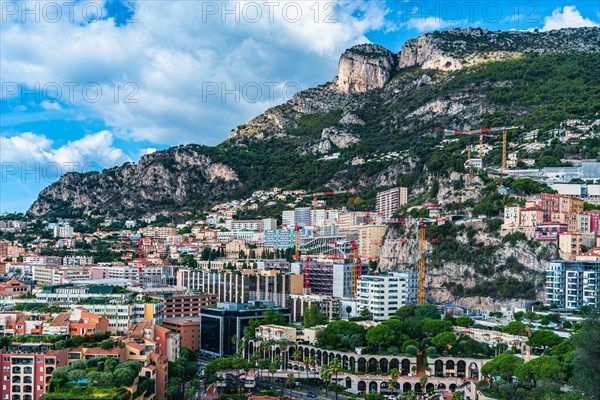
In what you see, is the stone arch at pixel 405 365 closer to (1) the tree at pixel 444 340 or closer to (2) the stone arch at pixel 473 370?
(1) the tree at pixel 444 340

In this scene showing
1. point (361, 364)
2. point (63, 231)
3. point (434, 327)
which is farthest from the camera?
point (63, 231)

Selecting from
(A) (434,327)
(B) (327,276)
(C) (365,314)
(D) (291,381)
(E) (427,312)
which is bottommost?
(D) (291,381)

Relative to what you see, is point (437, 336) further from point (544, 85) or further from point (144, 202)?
point (144, 202)

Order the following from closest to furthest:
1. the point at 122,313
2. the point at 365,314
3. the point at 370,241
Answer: the point at 122,313
the point at 365,314
the point at 370,241

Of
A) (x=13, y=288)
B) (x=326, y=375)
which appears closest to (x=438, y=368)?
(x=326, y=375)

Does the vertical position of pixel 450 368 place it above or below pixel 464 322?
below

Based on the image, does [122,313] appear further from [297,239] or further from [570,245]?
[297,239]
